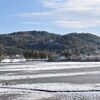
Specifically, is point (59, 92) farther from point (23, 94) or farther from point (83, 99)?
point (83, 99)

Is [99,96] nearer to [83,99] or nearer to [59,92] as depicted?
[83,99]

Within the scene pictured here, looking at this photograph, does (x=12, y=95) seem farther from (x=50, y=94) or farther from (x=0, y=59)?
(x=0, y=59)

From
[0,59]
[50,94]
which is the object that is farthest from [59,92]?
[0,59]

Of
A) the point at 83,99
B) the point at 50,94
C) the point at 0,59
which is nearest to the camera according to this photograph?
the point at 83,99

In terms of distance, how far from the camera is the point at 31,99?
20281mm

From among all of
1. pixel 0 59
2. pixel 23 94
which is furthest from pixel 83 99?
pixel 0 59

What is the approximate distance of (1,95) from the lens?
2217cm

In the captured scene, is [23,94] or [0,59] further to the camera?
[0,59]

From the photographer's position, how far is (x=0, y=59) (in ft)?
512

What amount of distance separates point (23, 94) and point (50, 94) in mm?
1744

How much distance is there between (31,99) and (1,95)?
2748mm

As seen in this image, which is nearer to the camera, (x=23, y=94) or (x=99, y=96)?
(x=99, y=96)

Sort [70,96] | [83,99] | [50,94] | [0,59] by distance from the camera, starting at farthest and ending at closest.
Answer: [0,59] → [50,94] → [70,96] → [83,99]

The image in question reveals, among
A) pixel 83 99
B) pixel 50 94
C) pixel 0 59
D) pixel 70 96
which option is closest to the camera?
pixel 83 99
